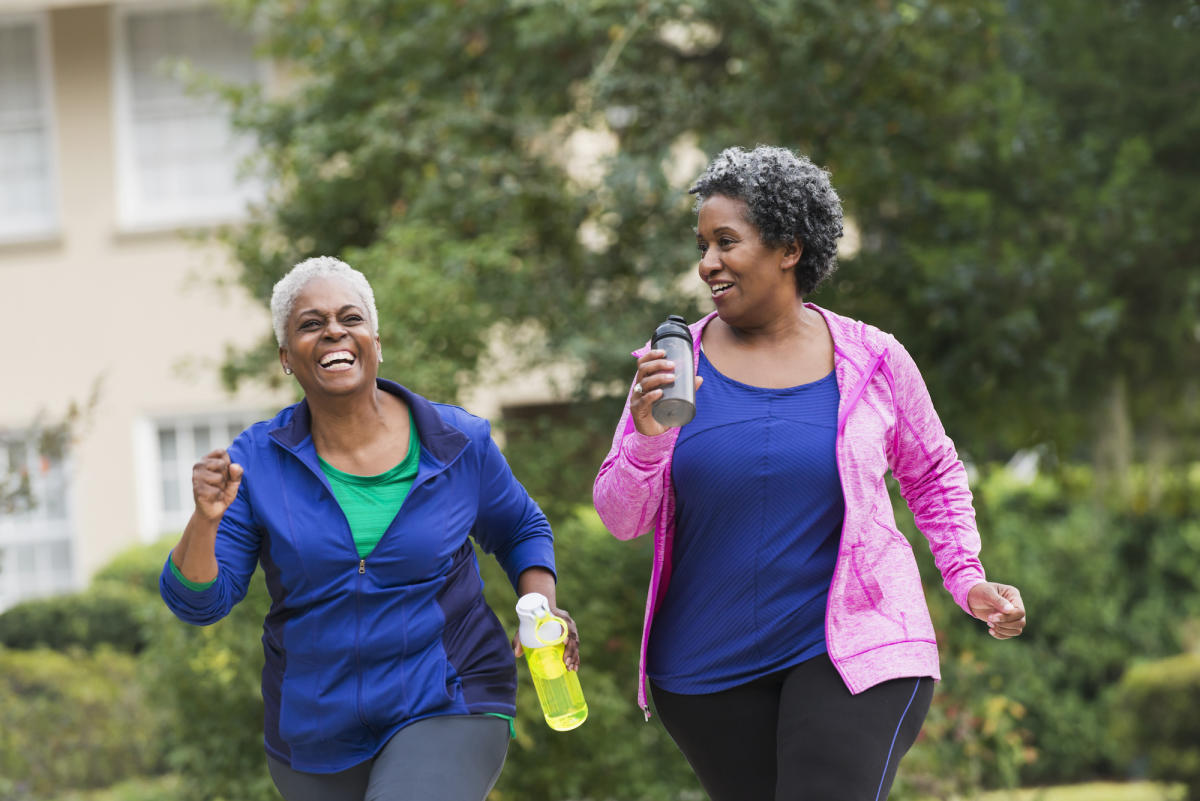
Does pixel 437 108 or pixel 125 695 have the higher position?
pixel 437 108

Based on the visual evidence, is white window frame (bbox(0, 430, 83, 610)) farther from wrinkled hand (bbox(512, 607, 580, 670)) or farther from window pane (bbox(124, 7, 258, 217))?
wrinkled hand (bbox(512, 607, 580, 670))

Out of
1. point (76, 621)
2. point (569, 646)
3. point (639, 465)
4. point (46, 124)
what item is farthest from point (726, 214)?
point (46, 124)

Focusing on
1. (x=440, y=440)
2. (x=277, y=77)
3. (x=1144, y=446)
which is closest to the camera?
(x=440, y=440)

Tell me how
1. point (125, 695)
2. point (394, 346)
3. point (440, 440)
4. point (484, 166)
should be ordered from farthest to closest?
point (125, 695), point (484, 166), point (394, 346), point (440, 440)

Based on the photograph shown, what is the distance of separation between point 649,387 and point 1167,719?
22.4 ft

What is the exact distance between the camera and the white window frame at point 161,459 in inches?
577

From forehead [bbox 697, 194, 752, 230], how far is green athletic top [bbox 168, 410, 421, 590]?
3.13ft

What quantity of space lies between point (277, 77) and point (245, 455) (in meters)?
11.2

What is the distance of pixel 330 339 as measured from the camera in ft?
11.6

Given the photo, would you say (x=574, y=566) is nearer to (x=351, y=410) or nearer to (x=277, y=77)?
(x=351, y=410)

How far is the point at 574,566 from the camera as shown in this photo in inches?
284

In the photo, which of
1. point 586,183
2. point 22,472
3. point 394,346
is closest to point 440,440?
point 394,346

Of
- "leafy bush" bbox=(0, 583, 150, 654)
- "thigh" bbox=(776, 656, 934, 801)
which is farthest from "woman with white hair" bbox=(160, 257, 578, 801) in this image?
"leafy bush" bbox=(0, 583, 150, 654)

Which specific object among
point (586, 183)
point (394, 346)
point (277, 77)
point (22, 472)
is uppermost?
point (277, 77)
